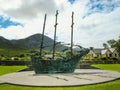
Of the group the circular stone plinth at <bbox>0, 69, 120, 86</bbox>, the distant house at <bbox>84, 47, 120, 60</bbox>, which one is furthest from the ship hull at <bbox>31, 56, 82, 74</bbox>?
the distant house at <bbox>84, 47, 120, 60</bbox>

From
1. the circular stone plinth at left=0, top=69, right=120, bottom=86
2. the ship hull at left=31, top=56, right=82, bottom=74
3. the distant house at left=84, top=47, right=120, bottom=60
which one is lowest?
the circular stone plinth at left=0, top=69, right=120, bottom=86

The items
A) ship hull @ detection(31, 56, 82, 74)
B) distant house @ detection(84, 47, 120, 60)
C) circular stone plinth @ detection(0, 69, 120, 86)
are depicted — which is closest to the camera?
circular stone plinth @ detection(0, 69, 120, 86)

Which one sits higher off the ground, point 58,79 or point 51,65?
point 51,65

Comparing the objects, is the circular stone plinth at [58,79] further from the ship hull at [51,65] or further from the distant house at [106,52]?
the distant house at [106,52]

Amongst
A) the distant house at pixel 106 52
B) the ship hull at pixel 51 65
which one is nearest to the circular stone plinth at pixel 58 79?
the ship hull at pixel 51 65

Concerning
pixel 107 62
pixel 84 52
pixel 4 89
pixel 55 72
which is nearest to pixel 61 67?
pixel 55 72

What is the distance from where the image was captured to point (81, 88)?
14359mm

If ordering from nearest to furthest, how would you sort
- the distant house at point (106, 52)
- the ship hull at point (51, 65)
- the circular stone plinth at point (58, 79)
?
the circular stone plinth at point (58, 79) → the ship hull at point (51, 65) → the distant house at point (106, 52)

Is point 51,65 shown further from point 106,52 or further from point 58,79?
point 106,52

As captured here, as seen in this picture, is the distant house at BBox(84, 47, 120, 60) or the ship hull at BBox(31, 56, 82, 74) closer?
the ship hull at BBox(31, 56, 82, 74)

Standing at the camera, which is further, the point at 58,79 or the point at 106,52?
the point at 106,52

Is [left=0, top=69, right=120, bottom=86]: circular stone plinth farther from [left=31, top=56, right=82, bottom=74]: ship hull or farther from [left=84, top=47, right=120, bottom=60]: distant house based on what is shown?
[left=84, top=47, right=120, bottom=60]: distant house

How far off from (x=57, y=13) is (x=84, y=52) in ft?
23.3

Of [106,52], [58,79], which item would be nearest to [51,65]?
[58,79]
